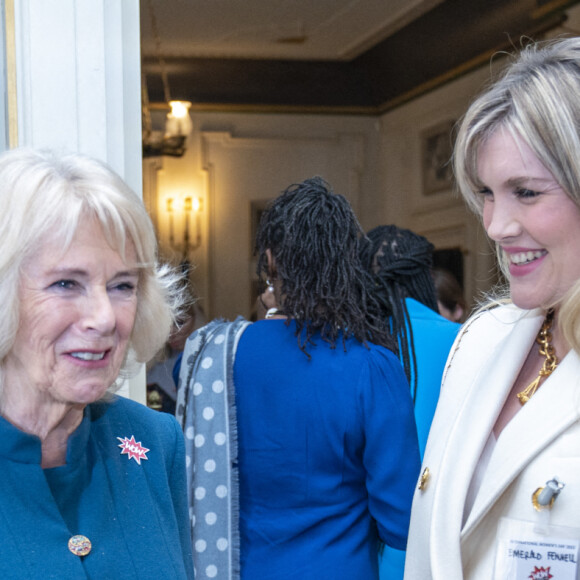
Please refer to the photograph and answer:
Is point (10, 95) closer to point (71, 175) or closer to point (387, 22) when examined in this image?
point (71, 175)

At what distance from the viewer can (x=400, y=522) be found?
92.2 inches

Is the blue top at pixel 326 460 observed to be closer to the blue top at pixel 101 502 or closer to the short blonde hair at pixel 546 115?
the blue top at pixel 101 502

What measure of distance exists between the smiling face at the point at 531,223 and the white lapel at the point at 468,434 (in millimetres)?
153

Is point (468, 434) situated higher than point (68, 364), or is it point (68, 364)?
point (68, 364)

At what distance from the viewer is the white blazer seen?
1384 millimetres

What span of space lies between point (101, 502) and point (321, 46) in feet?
19.4

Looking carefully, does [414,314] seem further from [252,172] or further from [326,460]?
[252,172]

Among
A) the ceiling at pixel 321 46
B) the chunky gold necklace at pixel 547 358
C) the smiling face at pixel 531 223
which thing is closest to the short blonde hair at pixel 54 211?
the smiling face at pixel 531 223

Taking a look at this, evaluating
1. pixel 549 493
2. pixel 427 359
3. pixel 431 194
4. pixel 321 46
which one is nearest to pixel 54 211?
pixel 549 493

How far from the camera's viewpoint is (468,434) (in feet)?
5.07

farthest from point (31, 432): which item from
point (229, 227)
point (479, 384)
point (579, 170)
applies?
point (229, 227)

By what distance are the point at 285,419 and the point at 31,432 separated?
3.60ft

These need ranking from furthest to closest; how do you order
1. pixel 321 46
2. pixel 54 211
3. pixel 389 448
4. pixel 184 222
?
pixel 184 222 → pixel 321 46 → pixel 389 448 → pixel 54 211

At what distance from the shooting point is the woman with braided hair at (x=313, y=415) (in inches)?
92.0
